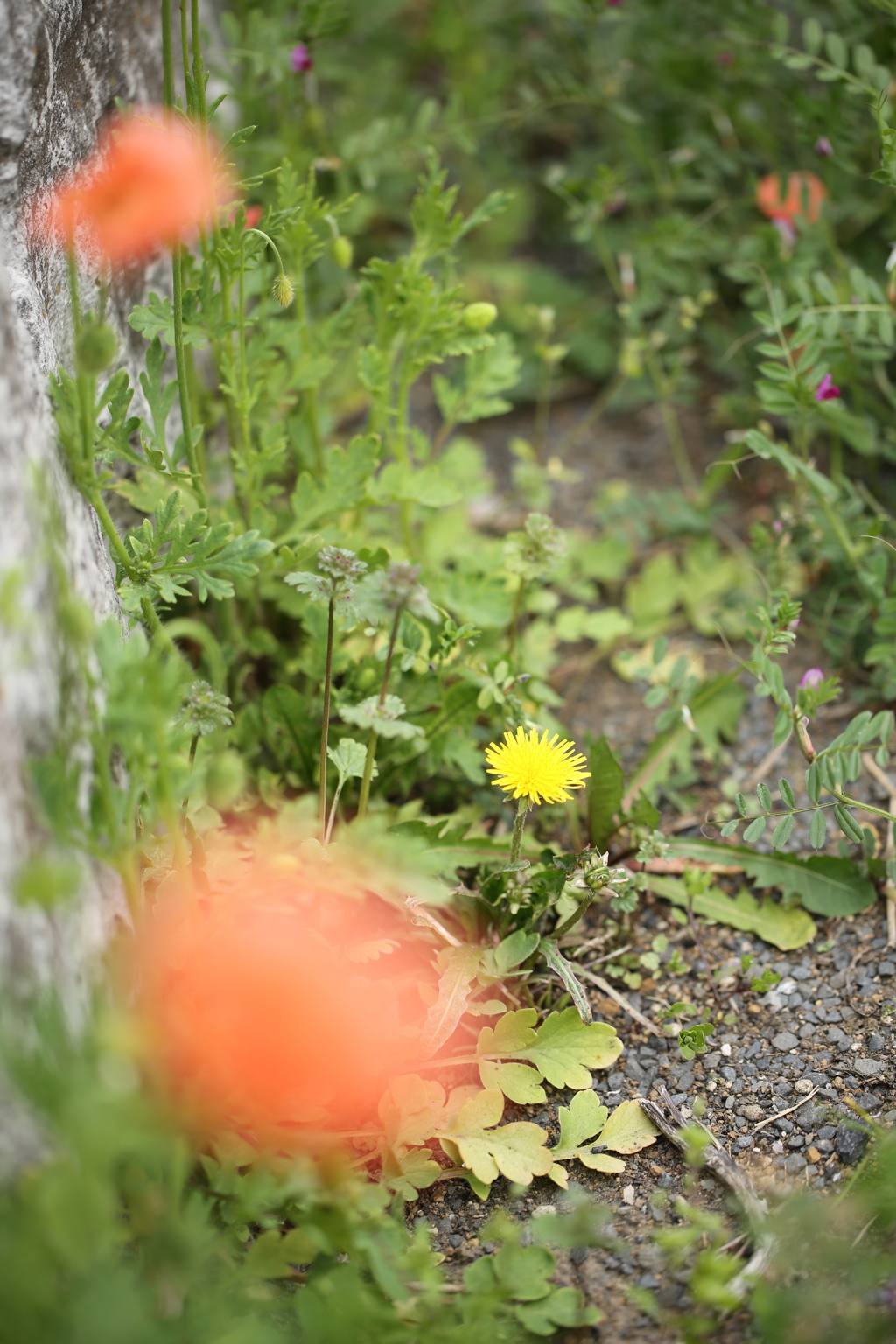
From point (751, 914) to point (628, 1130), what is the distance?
513 millimetres

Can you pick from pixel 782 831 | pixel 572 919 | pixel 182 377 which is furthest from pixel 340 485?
pixel 782 831

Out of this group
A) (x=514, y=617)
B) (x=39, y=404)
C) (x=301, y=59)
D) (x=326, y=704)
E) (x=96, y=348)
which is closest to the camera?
(x=96, y=348)

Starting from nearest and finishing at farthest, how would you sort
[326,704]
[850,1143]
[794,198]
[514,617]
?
[850,1143], [326,704], [514,617], [794,198]

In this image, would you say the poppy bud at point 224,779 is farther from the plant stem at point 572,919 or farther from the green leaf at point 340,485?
the green leaf at point 340,485

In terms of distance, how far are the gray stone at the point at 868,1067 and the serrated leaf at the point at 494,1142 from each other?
51 centimetres

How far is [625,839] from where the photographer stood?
1955 millimetres

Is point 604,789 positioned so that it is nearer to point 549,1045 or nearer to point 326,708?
point 549,1045

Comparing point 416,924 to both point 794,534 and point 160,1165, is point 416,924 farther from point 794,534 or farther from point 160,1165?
point 794,534

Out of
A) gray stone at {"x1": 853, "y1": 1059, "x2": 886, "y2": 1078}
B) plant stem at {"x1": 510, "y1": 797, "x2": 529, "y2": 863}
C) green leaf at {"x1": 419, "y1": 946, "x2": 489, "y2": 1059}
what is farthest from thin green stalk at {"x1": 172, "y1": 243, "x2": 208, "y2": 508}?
gray stone at {"x1": 853, "y1": 1059, "x2": 886, "y2": 1078}

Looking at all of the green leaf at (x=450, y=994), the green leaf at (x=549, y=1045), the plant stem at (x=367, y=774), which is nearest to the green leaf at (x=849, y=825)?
the green leaf at (x=549, y=1045)

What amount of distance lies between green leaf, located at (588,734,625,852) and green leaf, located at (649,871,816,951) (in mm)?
157

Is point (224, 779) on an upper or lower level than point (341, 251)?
lower

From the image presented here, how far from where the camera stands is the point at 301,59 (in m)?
2.12

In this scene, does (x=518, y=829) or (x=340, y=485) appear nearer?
(x=518, y=829)
